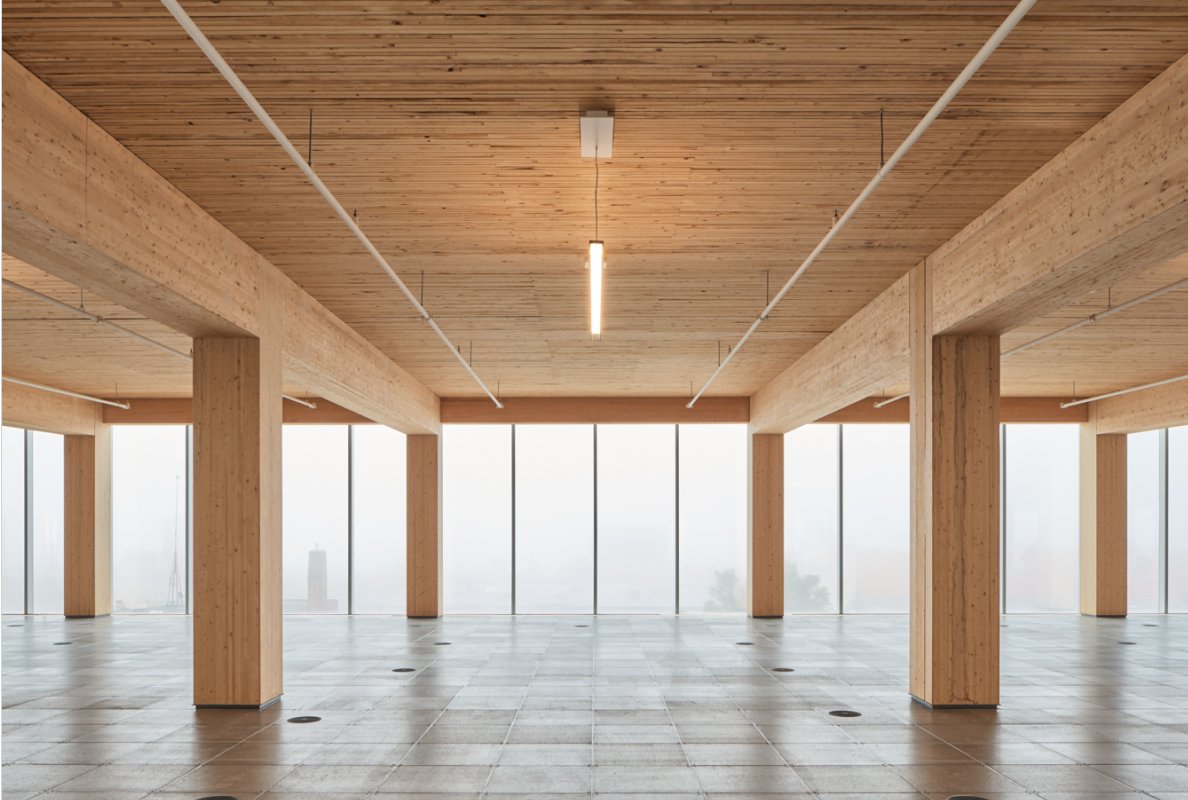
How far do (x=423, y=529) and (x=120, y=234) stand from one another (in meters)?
13.5

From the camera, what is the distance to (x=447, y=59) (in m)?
5.42

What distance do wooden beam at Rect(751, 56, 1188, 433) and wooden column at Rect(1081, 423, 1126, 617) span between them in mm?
11388

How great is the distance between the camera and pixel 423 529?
1964cm

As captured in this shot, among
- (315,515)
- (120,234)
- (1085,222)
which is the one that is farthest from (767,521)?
(120,234)

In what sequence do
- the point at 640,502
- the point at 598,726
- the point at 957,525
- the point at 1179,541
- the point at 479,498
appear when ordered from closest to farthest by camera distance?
the point at 598,726, the point at 957,525, the point at 1179,541, the point at 479,498, the point at 640,502

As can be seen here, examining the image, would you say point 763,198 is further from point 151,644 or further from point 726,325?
point 151,644

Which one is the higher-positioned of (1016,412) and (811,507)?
(1016,412)

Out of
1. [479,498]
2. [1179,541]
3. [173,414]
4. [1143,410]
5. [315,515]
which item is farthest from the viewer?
[315,515]

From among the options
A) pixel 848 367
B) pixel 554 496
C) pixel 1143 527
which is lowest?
pixel 1143 527

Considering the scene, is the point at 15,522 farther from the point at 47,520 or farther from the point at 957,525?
the point at 957,525

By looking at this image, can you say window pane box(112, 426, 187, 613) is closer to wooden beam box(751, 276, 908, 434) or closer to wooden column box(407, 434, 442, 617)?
wooden column box(407, 434, 442, 617)

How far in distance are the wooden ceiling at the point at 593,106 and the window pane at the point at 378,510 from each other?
1050 cm

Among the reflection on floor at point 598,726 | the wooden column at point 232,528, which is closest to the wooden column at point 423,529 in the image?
the reflection on floor at point 598,726

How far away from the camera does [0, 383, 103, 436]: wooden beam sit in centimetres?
1766
